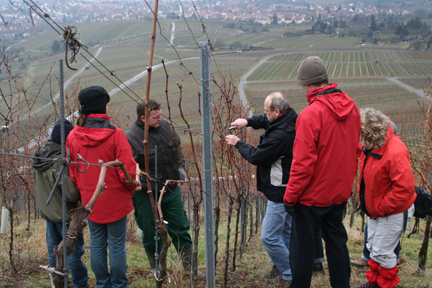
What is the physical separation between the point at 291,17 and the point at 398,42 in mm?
55788

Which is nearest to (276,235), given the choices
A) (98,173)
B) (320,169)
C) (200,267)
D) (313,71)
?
(320,169)

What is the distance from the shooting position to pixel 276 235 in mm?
2719

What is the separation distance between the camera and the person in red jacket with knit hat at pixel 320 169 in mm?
Answer: 2020

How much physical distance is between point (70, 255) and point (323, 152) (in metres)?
1.97

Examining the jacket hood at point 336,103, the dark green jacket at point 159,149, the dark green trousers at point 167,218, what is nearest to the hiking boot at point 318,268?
the dark green trousers at point 167,218

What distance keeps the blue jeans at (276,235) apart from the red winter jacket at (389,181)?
69 cm

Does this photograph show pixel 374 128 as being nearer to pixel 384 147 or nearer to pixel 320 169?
pixel 384 147

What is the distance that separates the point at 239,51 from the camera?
64.2m

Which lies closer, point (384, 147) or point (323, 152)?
point (323, 152)

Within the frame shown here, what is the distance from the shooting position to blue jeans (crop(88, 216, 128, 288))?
2.46m

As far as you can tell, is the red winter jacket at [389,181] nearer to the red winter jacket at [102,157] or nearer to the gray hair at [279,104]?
the gray hair at [279,104]

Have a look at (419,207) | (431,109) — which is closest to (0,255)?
(419,207)

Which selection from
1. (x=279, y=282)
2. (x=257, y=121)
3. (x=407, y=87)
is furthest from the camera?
(x=407, y=87)

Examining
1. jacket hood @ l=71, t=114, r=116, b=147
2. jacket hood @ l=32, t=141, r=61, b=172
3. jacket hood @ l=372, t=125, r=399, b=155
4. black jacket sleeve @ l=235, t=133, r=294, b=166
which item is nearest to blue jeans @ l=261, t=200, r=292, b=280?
black jacket sleeve @ l=235, t=133, r=294, b=166
